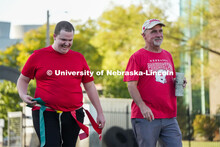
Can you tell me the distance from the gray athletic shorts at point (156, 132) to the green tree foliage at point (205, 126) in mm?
13070

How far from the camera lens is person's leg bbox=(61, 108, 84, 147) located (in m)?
3.75

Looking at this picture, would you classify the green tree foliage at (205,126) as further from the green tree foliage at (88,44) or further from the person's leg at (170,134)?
the green tree foliage at (88,44)

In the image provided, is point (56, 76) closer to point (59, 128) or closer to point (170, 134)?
point (59, 128)

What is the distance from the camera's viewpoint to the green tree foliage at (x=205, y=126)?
17422mm

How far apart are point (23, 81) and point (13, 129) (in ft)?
93.6

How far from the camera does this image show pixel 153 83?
419cm

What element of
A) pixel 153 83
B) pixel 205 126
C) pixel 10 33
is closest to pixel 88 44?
pixel 10 33

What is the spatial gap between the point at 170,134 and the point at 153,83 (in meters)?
0.55

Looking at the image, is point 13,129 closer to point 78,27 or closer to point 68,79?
point 78,27

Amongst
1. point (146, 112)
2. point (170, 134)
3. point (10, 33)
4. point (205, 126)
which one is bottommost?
point (205, 126)

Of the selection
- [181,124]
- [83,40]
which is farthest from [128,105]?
[83,40]

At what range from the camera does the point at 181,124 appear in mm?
15516

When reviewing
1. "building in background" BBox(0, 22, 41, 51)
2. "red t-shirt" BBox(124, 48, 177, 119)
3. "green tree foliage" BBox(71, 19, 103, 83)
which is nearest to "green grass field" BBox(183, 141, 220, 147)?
"red t-shirt" BBox(124, 48, 177, 119)

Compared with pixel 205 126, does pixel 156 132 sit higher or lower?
higher
